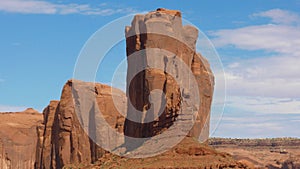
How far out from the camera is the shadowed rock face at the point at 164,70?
78500mm

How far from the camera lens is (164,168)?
223ft

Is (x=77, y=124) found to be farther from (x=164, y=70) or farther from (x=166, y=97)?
(x=166, y=97)

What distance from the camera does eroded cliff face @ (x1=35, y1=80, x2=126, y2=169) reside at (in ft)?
371

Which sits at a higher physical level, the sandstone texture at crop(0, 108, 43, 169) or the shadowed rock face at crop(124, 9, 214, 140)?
the sandstone texture at crop(0, 108, 43, 169)

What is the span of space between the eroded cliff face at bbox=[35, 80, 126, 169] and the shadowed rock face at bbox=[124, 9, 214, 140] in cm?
2408

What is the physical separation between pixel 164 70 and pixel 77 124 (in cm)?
4177

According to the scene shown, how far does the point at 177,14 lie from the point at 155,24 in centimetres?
307

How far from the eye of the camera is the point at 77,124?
118688mm

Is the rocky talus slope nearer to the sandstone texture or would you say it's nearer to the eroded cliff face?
the eroded cliff face

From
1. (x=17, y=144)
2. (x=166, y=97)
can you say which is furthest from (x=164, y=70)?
(x=17, y=144)

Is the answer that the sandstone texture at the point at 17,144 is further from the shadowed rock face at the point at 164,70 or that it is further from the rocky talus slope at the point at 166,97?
the shadowed rock face at the point at 164,70

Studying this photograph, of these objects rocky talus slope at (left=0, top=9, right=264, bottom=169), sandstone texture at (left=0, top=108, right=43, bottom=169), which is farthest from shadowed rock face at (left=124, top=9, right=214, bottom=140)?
sandstone texture at (left=0, top=108, right=43, bottom=169)

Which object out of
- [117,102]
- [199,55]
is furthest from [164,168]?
[117,102]

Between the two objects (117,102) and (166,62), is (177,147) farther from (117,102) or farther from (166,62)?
(117,102)
